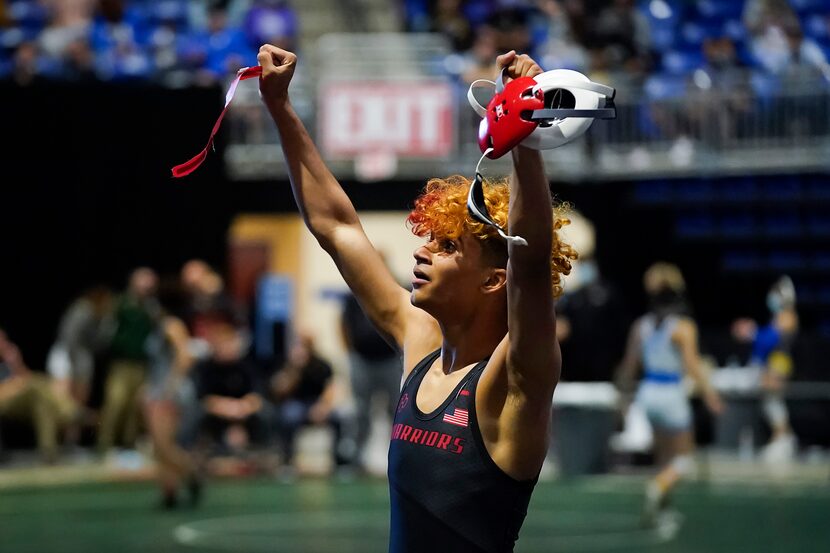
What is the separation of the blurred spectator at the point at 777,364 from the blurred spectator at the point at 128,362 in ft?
22.5

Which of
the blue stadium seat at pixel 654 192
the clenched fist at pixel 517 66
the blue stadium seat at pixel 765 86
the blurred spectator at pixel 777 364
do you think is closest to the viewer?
the clenched fist at pixel 517 66

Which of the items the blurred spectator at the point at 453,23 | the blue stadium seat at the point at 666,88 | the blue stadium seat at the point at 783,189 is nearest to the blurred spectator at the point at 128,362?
the blue stadium seat at the point at 666,88

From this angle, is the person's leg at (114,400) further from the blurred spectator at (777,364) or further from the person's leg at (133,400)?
the blurred spectator at (777,364)

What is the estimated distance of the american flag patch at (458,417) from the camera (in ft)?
11.7

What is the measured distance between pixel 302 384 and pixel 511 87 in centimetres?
1410

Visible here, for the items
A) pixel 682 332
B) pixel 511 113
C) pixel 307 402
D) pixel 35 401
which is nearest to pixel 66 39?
pixel 35 401

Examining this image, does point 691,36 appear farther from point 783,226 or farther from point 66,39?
point 66,39

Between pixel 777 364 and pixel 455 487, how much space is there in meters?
15.2

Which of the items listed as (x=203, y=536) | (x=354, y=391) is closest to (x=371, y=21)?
(x=354, y=391)

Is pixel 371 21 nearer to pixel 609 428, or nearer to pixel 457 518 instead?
pixel 609 428

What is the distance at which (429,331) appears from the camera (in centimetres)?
415

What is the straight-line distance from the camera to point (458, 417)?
11.8 feet

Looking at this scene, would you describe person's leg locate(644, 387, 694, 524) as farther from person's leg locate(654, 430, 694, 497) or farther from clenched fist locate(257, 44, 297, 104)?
clenched fist locate(257, 44, 297, 104)

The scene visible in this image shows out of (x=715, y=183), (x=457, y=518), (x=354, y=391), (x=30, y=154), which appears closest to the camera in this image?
(x=457, y=518)
